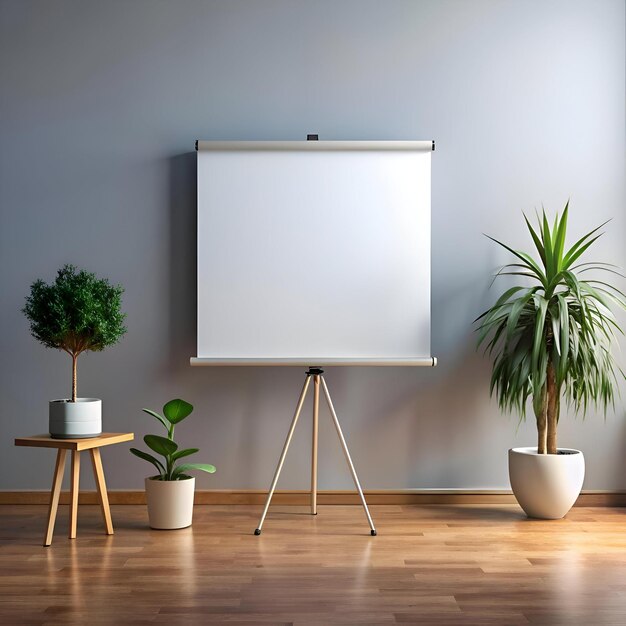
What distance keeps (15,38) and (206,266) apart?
166cm

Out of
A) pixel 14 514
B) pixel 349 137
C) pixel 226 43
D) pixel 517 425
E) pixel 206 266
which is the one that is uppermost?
pixel 226 43

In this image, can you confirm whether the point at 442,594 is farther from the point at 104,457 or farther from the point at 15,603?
the point at 104,457

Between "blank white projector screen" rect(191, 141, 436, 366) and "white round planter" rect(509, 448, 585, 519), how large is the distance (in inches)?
30.4

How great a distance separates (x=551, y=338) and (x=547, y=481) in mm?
691

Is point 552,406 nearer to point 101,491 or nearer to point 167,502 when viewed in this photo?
point 167,502

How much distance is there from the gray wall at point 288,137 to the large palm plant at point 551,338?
0.31m

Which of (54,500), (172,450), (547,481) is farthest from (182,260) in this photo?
(547,481)

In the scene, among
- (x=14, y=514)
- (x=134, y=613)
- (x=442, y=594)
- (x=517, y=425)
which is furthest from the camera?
(x=517, y=425)

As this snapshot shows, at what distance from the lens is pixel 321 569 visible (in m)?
2.92

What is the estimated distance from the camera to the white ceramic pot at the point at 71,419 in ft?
11.0

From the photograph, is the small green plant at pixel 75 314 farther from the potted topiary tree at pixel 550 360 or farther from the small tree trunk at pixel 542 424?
the small tree trunk at pixel 542 424

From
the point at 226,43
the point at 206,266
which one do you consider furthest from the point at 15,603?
the point at 226,43

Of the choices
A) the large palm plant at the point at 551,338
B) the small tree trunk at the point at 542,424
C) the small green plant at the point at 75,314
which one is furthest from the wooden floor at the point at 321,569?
the small green plant at the point at 75,314

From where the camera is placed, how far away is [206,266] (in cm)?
398
